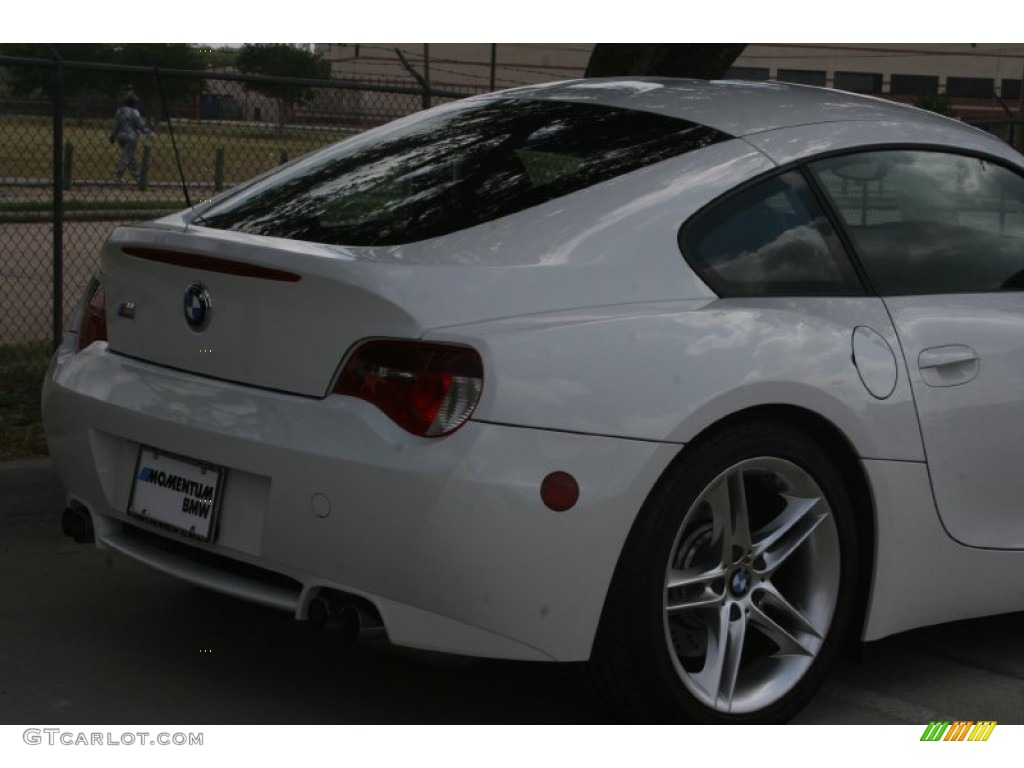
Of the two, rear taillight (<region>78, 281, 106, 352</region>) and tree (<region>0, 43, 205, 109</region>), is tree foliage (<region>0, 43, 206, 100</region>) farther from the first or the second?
rear taillight (<region>78, 281, 106, 352</region>)

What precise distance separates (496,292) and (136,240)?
1.07 meters

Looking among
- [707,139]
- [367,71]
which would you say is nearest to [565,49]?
[367,71]

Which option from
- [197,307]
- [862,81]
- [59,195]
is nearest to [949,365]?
[197,307]

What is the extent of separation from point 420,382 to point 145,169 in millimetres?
8727

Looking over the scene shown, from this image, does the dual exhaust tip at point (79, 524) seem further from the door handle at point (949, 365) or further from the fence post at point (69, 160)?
the fence post at point (69, 160)

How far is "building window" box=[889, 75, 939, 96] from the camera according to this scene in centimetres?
5422

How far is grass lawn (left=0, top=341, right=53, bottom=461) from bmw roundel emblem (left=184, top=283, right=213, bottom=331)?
2.76 meters

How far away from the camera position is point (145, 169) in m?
11.6

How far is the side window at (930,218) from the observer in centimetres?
410

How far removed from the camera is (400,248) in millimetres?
3605

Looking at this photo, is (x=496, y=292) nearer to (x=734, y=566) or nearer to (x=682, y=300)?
(x=682, y=300)

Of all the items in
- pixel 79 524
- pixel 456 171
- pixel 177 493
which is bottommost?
pixel 79 524

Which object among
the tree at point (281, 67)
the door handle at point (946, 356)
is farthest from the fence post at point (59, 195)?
the door handle at point (946, 356)

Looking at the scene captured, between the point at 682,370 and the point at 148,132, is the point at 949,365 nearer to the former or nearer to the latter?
the point at 682,370
